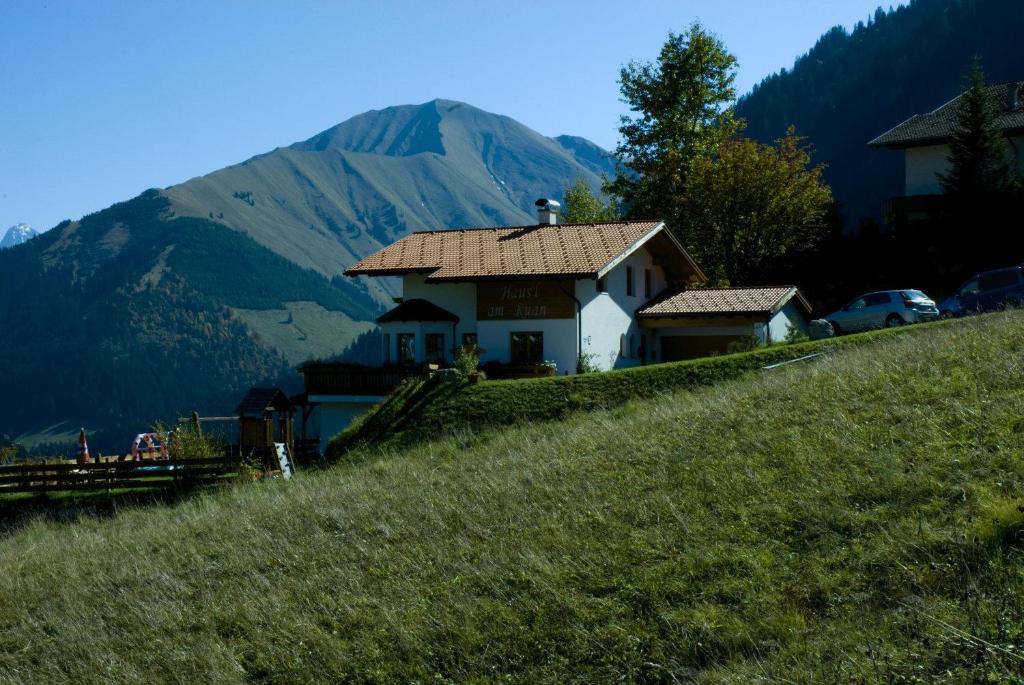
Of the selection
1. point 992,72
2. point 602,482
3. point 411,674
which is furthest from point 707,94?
point 992,72

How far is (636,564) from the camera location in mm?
13656

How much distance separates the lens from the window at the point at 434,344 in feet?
153

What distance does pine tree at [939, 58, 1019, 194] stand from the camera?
50906 millimetres

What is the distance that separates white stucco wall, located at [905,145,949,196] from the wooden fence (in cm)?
4235

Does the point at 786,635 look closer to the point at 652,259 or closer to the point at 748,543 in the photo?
the point at 748,543

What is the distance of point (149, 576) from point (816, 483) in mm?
11273

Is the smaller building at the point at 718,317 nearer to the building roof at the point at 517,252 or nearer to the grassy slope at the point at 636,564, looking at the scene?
the building roof at the point at 517,252

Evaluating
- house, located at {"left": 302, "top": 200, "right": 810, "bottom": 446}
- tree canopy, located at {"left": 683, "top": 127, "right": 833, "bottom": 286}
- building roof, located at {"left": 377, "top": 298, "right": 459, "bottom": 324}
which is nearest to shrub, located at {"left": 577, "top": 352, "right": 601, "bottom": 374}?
house, located at {"left": 302, "top": 200, "right": 810, "bottom": 446}

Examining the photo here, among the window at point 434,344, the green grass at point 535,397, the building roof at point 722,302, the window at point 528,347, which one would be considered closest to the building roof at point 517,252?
the window at point 528,347

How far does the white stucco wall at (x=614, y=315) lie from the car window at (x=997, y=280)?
1508 cm

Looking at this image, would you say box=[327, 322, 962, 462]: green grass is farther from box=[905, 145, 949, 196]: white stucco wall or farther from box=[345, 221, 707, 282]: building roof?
box=[905, 145, 949, 196]: white stucco wall

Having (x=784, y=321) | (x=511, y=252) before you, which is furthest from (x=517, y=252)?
(x=784, y=321)

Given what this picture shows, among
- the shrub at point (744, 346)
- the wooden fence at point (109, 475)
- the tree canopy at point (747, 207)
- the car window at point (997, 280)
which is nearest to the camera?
the wooden fence at point (109, 475)

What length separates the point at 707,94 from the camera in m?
61.8
